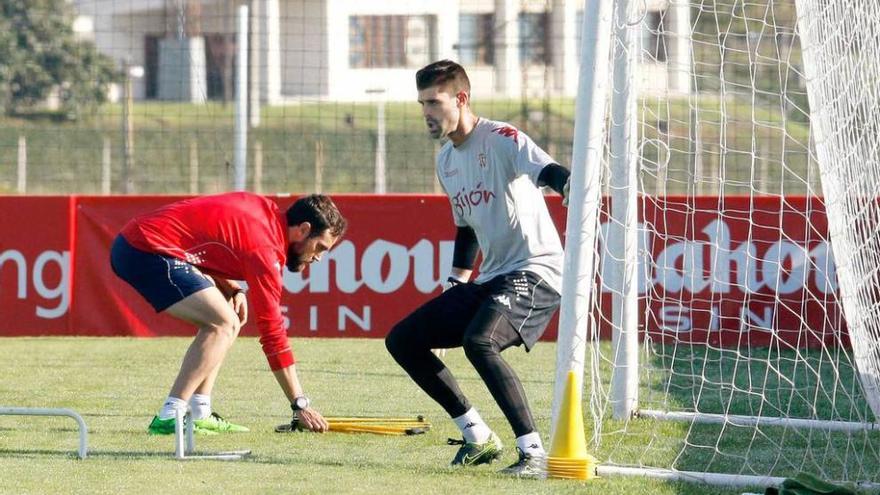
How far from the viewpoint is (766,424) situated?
7688 millimetres

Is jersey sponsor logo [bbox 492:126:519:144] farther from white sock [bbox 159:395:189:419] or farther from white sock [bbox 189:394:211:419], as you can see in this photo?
white sock [bbox 189:394:211:419]

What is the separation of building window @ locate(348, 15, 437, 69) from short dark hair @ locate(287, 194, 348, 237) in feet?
55.4

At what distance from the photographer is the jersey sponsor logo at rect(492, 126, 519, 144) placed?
6.55 meters

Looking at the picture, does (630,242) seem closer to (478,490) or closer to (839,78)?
(839,78)

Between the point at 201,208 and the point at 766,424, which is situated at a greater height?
the point at 201,208

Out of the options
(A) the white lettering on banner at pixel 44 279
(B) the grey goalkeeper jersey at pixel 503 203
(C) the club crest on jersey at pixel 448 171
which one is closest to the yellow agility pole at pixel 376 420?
(B) the grey goalkeeper jersey at pixel 503 203

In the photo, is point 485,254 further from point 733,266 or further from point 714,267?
point 733,266

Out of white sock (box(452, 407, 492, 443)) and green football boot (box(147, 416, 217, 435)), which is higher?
white sock (box(452, 407, 492, 443))

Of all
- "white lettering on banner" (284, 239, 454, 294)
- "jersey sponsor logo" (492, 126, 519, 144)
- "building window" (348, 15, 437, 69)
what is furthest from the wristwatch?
"building window" (348, 15, 437, 69)

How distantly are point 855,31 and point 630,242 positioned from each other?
5.27 ft

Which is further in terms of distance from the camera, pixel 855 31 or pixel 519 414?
pixel 855 31

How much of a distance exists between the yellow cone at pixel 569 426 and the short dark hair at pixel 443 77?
4.78 ft

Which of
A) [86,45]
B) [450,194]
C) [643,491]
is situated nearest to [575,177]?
[450,194]

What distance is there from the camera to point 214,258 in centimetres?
736
